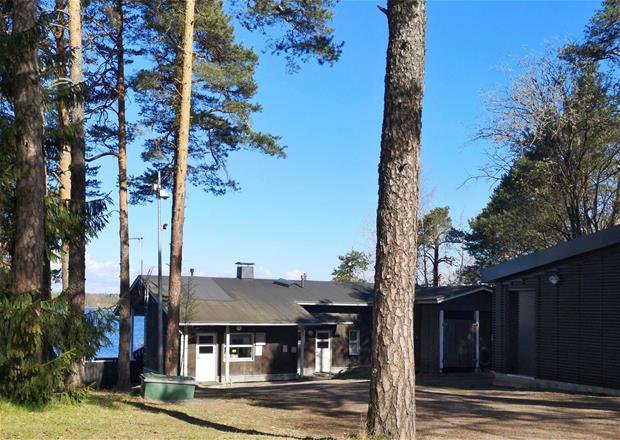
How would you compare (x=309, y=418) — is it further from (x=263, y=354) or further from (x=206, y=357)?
(x=263, y=354)

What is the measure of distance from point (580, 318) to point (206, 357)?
16.5 meters

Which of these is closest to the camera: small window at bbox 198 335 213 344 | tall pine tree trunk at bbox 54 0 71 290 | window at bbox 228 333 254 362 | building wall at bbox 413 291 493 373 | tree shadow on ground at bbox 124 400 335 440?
tree shadow on ground at bbox 124 400 335 440

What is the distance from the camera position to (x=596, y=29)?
2388 centimetres

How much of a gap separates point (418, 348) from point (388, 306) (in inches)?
936

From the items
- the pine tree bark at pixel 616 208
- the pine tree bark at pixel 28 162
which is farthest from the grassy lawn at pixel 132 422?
the pine tree bark at pixel 616 208

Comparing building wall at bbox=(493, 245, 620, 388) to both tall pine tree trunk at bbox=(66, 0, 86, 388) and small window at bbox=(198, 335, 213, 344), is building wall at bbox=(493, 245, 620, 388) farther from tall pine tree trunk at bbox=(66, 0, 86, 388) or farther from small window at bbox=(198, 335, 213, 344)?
small window at bbox=(198, 335, 213, 344)

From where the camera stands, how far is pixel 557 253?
63.7ft

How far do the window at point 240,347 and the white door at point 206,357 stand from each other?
750 millimetres

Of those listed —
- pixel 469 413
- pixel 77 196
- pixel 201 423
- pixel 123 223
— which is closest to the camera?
pixel 201 423

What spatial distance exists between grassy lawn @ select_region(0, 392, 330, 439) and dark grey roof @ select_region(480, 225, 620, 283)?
972cm

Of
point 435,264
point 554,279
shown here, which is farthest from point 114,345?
point 435,264

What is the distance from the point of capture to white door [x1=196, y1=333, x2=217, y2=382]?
1166 inches

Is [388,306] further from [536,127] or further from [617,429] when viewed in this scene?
[536,127]

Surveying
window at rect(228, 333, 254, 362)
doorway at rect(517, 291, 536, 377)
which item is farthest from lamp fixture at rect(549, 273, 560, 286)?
window at rect(228, 333, 254, 362)
